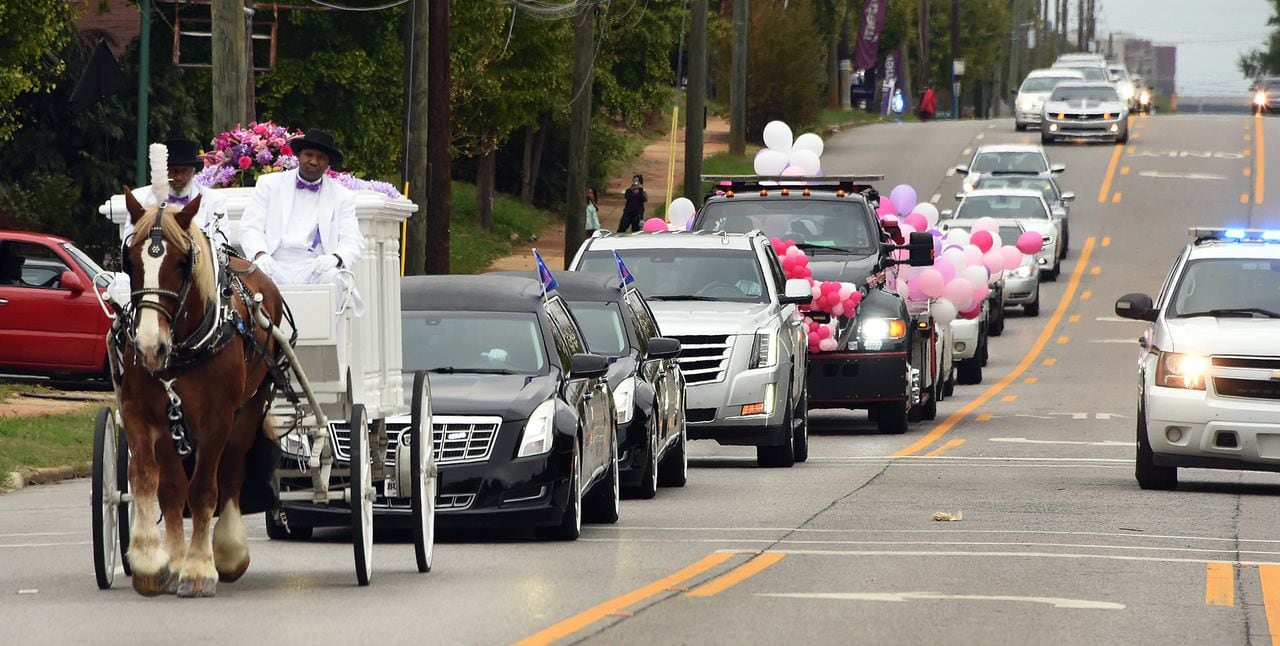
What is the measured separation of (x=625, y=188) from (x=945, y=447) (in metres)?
44.6

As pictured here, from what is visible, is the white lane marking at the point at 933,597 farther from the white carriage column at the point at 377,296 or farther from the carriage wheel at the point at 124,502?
the carriage wheel at the point at 124,502

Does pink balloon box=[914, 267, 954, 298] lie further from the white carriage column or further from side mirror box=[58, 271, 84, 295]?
the white carriage column

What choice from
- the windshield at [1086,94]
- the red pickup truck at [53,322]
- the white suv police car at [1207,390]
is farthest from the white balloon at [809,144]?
the windshield at [1086,94]

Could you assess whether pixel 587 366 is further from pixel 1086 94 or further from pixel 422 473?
pixel 1086 94

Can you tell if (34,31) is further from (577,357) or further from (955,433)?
(577,357)

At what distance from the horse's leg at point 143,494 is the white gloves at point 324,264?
148 centimetres

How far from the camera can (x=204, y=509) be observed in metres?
11.1

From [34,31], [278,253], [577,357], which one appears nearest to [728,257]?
[577,357]

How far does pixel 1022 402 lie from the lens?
28453 mm

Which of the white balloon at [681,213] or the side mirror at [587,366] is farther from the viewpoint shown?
the white balloon at [681,213]

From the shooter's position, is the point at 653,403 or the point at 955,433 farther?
the point at 955,433

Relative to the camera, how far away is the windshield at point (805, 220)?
24.5 m

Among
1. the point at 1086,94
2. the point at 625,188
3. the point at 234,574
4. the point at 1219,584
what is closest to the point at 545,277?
the point at 234,574

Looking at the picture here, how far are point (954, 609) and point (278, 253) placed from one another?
4.01 m
